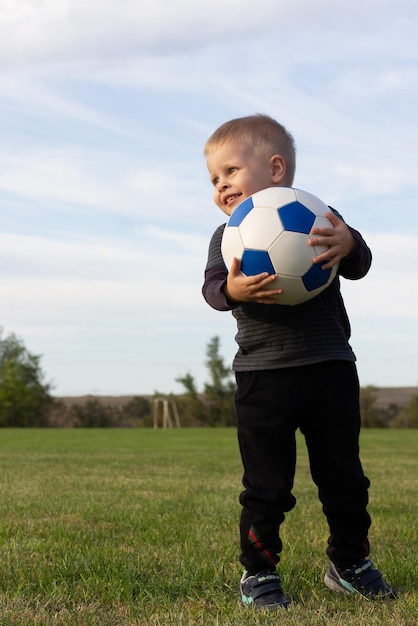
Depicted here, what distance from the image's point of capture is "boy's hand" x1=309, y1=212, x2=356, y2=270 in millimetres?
3027

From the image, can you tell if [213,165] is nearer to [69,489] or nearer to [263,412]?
[263,412]

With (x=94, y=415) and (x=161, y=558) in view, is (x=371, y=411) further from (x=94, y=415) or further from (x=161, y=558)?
(x=161, y=558)

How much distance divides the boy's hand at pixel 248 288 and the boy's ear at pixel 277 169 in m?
0.51

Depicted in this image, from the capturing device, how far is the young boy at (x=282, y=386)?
3.09 meters

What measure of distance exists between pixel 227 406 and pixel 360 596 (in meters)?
46.4

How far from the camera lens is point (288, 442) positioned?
123 inches

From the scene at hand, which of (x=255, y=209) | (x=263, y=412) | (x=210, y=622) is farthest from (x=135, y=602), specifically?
(x=255, y=209)

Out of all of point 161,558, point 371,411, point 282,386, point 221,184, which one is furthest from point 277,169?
point 371,411

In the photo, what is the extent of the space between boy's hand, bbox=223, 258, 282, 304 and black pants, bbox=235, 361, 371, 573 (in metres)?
0.34

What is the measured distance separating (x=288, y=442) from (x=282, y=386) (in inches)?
→ 9.5

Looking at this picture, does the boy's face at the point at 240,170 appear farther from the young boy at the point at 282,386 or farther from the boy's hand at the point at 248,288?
the boy's hand at the point at 248,288

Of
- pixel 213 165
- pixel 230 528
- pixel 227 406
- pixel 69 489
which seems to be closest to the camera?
pixel 213 165

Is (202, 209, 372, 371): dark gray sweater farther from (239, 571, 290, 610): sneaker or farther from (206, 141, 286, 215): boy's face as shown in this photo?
(239, 571, 290, 610): sneaker

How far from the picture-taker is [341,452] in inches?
125
